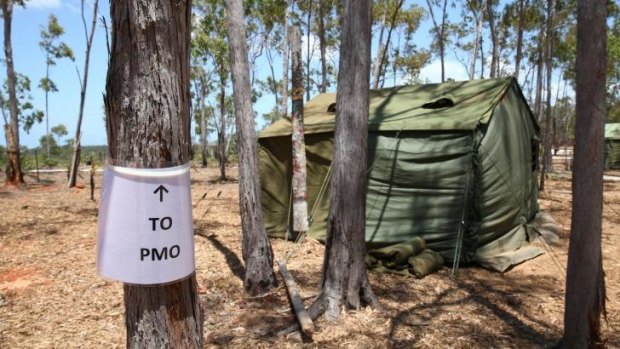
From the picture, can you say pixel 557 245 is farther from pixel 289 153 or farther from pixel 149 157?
pixel 149 157

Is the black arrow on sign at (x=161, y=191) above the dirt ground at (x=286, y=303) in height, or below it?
above

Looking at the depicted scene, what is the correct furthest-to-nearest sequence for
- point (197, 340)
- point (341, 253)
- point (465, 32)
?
point (465, 32), point (341, 253), point (197, 340)

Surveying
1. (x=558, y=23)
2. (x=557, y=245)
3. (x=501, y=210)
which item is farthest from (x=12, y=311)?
(x=558, y=23)

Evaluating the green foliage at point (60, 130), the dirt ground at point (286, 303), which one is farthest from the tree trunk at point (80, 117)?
the green foliage at point (60, 130)

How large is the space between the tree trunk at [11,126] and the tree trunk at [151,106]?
15.8m

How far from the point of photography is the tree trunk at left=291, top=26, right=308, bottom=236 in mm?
6863

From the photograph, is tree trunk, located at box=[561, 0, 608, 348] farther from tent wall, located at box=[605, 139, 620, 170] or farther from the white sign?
tent wall, located at box=[605, 139, 620, 170]

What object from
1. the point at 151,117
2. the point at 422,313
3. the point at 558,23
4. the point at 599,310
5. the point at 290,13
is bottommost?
the point at 422,313

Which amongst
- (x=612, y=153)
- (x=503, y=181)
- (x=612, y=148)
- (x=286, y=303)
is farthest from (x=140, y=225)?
(x=612, y=153)

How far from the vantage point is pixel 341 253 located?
411 cm

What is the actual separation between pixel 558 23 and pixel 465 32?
7.47 m

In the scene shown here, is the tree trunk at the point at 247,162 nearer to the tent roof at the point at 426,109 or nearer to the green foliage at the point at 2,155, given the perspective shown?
the tent roof at the point at 426,109

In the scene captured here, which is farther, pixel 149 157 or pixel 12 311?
pixel 12 311

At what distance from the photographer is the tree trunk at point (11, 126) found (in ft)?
47.0
